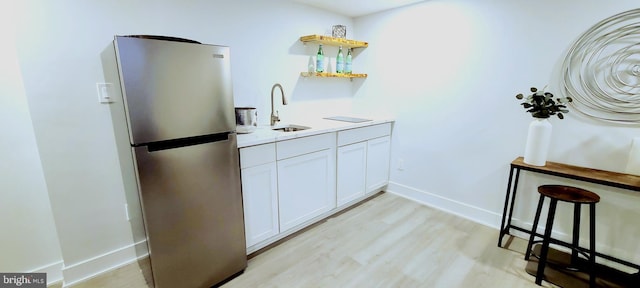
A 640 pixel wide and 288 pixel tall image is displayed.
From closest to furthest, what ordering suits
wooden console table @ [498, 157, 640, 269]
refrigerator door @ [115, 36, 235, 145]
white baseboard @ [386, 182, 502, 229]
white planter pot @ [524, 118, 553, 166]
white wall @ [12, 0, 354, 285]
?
1. refrigerator door @ [115, 36, 235, 145]
2. white wall @ [12, 0, 354, 285]
3. wooden console table @ [498, 157, 640, 269]
4. white planter pot @ [524, 118, 553, 166]
5. white baseboard @ [386, 182, 502, 229]

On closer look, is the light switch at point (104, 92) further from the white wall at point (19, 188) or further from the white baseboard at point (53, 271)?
the white baseboard at point (53, 271)

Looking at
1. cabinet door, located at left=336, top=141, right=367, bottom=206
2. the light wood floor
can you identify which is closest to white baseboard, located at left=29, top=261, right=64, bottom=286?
the light wood floor

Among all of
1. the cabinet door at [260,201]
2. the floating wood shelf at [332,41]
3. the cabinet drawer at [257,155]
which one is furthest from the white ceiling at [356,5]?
the cabinet door at [260,201]

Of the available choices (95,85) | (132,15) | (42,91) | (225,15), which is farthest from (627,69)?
(42,91)

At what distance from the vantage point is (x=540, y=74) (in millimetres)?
2119

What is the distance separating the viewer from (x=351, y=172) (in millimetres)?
2768

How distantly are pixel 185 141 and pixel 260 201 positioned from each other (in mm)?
723

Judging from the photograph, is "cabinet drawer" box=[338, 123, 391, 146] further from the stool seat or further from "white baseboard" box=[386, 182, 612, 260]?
the stool seat

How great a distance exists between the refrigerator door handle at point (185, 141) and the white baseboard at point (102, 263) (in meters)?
0.67

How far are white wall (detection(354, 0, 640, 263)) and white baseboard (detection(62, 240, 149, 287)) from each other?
2.59 metres

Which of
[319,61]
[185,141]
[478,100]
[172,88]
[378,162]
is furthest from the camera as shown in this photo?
[378,162]

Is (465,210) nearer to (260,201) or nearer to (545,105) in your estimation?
(545,105)

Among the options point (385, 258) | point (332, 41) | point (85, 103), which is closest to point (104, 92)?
point (85, 103)

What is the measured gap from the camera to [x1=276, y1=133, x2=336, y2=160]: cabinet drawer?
212 centimetres
